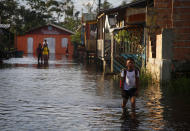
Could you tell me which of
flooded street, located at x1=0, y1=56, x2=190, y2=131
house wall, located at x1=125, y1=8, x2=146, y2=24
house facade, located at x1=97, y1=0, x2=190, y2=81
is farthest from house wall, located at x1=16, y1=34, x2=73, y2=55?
flooded street, located at x1=0, y1=56, x2=190, y2=131

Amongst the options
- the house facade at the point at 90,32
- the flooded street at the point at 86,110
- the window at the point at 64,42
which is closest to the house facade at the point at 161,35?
the flooded street at the point at 86,110

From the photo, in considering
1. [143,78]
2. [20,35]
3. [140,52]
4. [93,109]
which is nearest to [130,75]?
[93,109]

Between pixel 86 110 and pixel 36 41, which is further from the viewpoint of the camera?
pixel 36 41

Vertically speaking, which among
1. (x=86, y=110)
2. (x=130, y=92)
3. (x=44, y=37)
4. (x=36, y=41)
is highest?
(x=44, y=37)

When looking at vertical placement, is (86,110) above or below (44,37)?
below

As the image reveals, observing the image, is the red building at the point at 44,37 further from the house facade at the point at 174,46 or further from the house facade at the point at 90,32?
the house facade at the point at 174,46

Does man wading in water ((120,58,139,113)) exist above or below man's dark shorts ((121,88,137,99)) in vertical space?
Answer: above

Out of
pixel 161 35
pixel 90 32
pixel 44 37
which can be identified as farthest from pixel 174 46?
pixel 44 37

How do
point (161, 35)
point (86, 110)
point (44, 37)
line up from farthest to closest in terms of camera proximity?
1. point (44, 37)
2. point (161, 35)
3. point (86, 110)

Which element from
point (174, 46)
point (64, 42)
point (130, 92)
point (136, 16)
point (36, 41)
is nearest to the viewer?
point (130, 92)

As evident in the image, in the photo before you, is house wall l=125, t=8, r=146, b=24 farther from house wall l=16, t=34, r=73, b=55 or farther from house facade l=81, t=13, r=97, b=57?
house wall l=16, t=34, r=73, b=55

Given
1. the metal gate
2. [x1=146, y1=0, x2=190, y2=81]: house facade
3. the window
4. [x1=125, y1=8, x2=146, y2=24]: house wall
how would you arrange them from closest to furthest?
1. [x1=146, y1=0, x2=190, y2=81]: house facade
2. [x1=125, y1=8, x2=146, y2=24]: house wall
3. the metal gate
4. the window

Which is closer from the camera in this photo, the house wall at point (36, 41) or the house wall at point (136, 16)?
the house wall at point (136, 16)

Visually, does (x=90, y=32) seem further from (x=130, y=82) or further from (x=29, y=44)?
(x=130, y=82)
